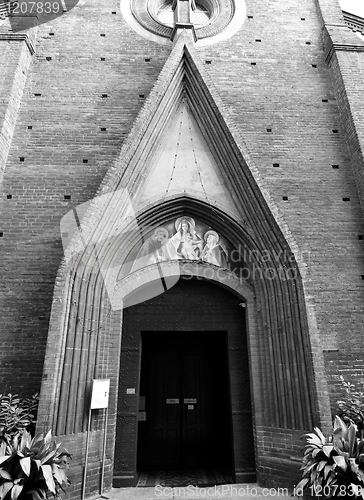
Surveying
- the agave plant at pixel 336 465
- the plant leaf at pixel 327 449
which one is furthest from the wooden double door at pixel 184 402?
the plant leaf at pixel 327 449

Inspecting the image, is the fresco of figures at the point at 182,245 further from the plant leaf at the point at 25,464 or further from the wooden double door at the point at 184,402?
the plant leaf at the point at 25,464

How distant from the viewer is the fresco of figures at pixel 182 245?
6594 mm

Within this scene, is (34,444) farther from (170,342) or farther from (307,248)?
(307,248)

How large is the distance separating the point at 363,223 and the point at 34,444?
21.6 feet

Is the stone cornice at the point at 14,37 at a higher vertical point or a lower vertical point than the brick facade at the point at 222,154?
higher

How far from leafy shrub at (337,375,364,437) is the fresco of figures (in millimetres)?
2826

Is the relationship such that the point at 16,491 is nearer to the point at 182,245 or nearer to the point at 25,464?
the point at 25,464

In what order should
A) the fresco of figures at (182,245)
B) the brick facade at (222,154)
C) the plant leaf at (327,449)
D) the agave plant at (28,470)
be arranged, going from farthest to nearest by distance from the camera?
the fresco of figures at (182,245)
the brick facade at (222,154)
the plant leaf at (327,449)
the agave plant at (28,470)

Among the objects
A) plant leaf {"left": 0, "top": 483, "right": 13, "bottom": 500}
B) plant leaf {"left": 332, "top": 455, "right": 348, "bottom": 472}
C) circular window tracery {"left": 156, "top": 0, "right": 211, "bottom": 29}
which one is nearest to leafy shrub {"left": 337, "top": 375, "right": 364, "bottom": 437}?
plant leaf {"left": 332, "top": 455, "right": 348, "bottom": 472}

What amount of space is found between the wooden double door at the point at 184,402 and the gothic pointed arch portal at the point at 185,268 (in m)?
0.91

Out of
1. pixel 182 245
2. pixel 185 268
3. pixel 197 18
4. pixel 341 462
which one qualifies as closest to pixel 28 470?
pixel 341 462

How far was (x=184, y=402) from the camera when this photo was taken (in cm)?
681

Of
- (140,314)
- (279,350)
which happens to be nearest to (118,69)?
(140,314)

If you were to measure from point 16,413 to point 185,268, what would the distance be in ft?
10.9
